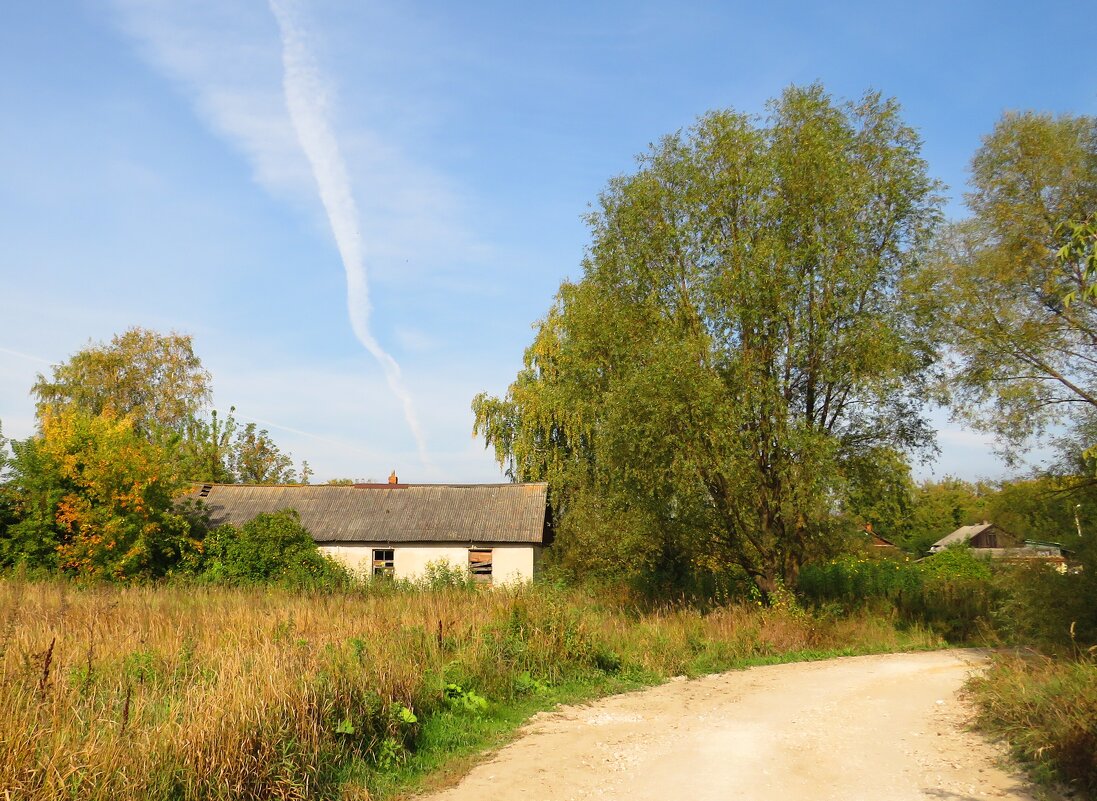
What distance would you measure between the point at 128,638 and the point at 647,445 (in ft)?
35.4

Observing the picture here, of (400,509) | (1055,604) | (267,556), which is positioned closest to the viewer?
(1055,604)

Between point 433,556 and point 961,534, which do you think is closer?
point 433,556

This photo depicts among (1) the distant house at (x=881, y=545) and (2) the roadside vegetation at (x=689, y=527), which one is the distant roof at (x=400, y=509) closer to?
(2) the roadside vegetation at (x=689, y=527)

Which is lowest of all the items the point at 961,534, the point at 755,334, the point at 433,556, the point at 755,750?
the point at 755,750

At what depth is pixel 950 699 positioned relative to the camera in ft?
37.9

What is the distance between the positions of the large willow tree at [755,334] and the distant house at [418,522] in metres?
11.8

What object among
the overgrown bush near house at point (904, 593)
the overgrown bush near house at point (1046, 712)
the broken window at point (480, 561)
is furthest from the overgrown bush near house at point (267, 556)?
the overgrown bush near house at point (1046, 712)

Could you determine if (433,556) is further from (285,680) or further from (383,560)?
(285,680)

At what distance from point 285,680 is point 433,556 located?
24579 millimetres

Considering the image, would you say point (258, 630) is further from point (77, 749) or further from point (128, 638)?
point (77, 749)

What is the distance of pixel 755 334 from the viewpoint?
18.1 m

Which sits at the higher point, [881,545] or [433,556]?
[433,556]

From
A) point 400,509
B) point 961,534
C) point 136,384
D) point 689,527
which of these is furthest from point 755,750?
point 961,534

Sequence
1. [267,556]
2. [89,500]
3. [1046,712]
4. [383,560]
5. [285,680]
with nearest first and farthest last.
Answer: [285,680], [1046,712], [89,500], [267,556], [383,560]
